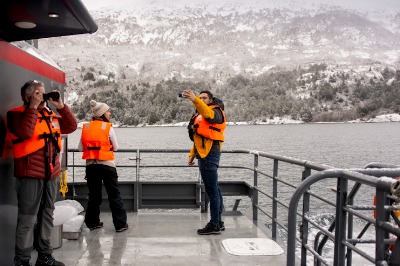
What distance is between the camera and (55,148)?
163 inches

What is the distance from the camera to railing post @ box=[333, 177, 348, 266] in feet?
8.46

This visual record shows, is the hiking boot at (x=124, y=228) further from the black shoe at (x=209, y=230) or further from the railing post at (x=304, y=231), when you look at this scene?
the railing post at (x=304, y=231)

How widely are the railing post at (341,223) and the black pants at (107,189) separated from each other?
3.77 meters

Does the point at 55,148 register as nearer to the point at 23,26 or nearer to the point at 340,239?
→ the point at 23,26

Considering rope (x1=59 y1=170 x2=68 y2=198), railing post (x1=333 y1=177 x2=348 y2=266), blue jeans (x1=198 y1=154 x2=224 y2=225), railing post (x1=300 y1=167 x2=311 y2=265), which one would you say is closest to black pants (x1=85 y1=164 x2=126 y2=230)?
rope (x1=59 y1=170 x2=68 y2=198)

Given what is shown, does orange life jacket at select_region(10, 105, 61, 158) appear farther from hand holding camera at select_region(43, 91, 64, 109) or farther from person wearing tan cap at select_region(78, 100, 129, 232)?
person wearing tan cap at select_region(78, 100, 129, 232)

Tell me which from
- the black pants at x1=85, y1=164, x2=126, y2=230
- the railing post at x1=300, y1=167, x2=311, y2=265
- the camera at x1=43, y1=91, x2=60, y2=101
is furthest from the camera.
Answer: the black pants at x1=85, y1=164, x2=126, y2=230

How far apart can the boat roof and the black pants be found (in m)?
1.98

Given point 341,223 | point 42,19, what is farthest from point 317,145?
point 341,223

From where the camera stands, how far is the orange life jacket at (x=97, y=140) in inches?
225

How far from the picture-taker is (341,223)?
2.59 m

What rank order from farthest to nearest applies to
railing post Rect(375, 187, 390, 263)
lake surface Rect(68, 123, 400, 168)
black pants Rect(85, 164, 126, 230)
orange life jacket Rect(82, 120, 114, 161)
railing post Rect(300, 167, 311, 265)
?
lake surface Rect(68, 123, 400, 168) → black pants Rect(85, 164, 126, 230) → orange life jacket Rect(82, 120, 114, 161) → railing post Rect(300, 167, 311, 265) → railing post Rect(375, 187, 390, 263)

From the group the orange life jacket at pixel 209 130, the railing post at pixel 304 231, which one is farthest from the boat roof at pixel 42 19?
the railing post at pixel 304 231

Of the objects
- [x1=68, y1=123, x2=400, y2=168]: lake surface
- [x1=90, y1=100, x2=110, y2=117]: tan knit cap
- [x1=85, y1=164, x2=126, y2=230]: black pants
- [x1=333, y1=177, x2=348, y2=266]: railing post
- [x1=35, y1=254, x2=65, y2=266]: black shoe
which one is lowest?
[x1=68, y1=123, x2=400, y2=168]: lake surface
